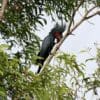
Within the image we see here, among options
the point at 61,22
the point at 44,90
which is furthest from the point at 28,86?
the point at 61,22

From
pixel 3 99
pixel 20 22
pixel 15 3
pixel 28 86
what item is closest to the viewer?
pixel 3 99

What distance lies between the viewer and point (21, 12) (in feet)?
18.3

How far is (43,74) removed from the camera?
413cm

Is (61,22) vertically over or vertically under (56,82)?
over

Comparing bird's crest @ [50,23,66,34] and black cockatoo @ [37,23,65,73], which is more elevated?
bird's crest @ [50,23,66,34]

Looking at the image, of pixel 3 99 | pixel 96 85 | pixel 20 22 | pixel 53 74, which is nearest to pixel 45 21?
pixel 20 22

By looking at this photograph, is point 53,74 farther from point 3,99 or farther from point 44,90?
point 3,99

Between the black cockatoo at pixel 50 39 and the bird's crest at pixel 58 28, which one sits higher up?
the bird's crest at pixel 58 28

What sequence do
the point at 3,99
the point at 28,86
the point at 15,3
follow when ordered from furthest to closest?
the point at 15,3, the point at 28,86, the point at 3,99

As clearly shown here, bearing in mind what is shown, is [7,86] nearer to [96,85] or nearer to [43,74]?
[43,74]

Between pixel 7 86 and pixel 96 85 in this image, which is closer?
pixel 7 86

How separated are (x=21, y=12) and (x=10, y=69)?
174 cm

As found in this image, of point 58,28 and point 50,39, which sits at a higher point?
point 58,28

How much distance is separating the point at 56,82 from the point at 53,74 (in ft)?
0.26
